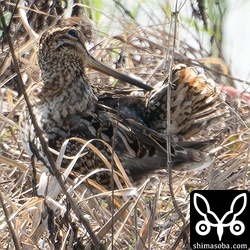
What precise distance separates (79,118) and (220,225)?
59.7 inches

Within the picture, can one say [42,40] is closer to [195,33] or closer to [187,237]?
[195,33]

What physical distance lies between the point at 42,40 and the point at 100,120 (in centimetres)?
49

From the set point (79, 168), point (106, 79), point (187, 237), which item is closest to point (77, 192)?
point (79, 168)

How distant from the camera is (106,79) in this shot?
5.74 meters

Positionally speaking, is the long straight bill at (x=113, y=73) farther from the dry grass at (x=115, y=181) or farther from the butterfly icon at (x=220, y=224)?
the butterfly icon at (x=220, y=224)

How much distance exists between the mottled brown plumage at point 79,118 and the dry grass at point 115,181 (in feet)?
0.32

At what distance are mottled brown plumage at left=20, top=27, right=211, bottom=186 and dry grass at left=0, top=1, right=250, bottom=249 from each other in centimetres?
10

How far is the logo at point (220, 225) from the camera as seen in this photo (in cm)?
370

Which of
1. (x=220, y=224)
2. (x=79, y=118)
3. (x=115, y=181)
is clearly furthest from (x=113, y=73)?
(x=220, y=224)

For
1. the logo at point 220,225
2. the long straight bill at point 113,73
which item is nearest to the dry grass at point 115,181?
the logo at point 220,225

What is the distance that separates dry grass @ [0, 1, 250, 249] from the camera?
3.72m

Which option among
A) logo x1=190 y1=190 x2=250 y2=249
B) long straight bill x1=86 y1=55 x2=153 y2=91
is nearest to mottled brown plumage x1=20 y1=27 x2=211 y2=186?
long straight bill x1=86 y1=55 x2=153 y2=91

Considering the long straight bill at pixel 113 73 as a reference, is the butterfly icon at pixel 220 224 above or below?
below

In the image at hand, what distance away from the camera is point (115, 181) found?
4316 mm
